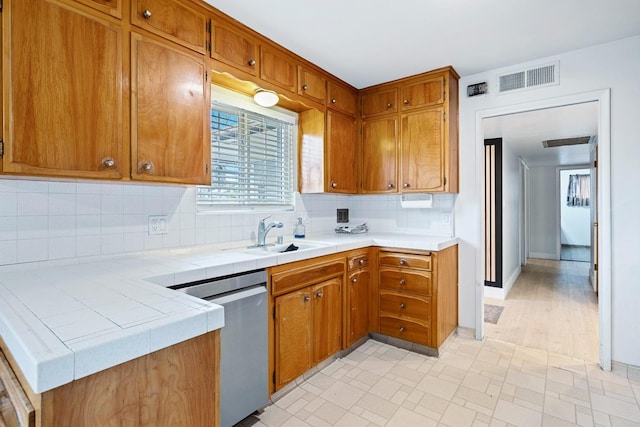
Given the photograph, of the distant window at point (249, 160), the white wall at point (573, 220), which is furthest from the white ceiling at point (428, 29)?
the white wall at point (573, 220)

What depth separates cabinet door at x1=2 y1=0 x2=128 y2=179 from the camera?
4.19ft

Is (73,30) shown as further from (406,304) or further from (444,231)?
(444,231)

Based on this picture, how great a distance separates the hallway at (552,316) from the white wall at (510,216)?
240mm

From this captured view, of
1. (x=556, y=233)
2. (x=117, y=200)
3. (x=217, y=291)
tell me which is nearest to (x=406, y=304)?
(x=217, y=291)

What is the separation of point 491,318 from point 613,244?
4.78 feet

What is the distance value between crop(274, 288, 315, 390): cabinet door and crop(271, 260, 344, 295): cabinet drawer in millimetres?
50

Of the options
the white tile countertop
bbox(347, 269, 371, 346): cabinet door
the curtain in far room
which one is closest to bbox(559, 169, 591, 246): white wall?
the curtain in far room

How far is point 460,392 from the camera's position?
2119 mm

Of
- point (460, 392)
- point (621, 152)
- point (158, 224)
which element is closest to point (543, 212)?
point (621, 152)

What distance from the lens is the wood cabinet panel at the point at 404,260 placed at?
8.48 ft

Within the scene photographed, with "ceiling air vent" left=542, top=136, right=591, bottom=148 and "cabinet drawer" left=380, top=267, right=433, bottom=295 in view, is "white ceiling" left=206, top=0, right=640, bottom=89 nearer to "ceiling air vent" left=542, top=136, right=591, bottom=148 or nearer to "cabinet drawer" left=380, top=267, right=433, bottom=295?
"cabinet drawer" left=380, top=267, right=433, bottom=295

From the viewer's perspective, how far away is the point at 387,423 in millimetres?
1822

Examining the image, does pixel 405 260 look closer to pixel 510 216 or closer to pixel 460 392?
pixel 460 392

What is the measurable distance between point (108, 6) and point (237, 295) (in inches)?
60.2
